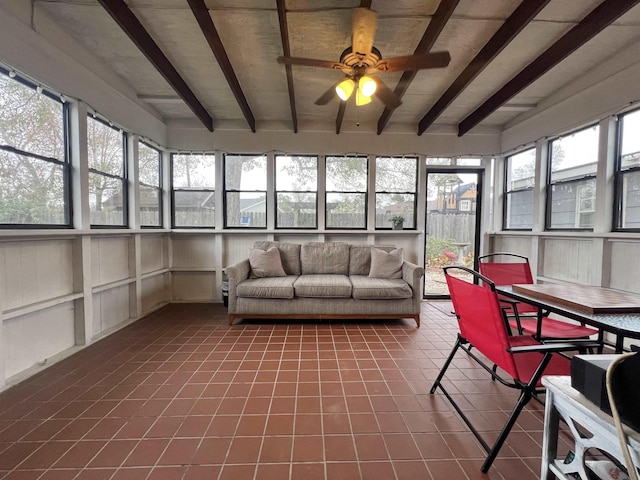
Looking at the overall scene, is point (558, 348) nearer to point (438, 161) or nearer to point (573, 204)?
point (573, 204)

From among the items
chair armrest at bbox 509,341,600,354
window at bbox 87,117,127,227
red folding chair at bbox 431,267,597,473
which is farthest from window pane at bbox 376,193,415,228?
window at bbox 87,117,127,227

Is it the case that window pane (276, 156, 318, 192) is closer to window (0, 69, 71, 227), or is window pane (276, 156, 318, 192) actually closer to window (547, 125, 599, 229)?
window (0, 69, 71, 227)

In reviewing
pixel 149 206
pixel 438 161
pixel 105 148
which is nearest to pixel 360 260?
pixel 438 161

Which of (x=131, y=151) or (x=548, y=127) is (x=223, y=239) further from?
(x=548, y=127)

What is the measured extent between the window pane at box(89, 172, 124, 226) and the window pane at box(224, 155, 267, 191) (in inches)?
58.6

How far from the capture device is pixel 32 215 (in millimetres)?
2271

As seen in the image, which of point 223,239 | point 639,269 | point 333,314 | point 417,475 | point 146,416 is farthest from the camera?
point 223,239

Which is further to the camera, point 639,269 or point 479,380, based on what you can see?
point 639,269

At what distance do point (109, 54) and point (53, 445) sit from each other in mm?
3392

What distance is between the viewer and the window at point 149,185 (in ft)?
12.6

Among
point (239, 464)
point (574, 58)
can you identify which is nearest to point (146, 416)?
point (239, 464)

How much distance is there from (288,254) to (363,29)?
9.53ft

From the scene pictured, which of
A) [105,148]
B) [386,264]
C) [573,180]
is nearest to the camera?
[105,148]

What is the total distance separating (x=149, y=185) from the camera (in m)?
4.00
